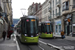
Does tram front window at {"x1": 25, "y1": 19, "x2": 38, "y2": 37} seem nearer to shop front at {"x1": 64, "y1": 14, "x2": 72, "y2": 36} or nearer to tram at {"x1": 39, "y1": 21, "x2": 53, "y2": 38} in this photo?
tram at {"x1": 39, "y1": 21, "x2": 53, "y2": 38}


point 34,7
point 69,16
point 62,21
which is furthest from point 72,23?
point 34,7

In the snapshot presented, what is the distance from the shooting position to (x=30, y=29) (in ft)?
57.9

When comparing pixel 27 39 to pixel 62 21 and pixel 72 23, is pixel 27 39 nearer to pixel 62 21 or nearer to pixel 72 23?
pixel 72 23

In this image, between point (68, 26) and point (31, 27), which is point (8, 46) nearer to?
point (31, 27)

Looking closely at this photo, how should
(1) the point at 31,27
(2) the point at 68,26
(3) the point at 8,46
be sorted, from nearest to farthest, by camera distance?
(3) the point at 8,46
(1) the point at 31,27
(2) the point at 68,26

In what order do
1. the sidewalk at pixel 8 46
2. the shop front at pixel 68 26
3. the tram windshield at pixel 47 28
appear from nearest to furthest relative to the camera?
the sidewalk at pixel 8 46, the tram windshield at pixel 47 28, the shop front at pixel 68 26

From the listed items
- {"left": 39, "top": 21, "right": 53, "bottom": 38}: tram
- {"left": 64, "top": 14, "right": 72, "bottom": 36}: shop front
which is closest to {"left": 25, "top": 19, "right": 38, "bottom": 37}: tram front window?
{"left": 39, "top": 21, "right": 53, "bottom": 38}: tram

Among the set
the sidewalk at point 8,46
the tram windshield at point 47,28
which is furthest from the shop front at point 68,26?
the sidewalk at point 8,46

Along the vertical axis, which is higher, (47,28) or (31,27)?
(31,27)

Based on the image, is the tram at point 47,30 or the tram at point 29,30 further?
the tram at point 47,30

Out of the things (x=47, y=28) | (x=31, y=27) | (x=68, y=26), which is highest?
(x=68, y=26)

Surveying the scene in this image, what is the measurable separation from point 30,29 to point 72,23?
2055 centimetres

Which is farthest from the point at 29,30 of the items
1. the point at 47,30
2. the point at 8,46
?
the point at 47,30

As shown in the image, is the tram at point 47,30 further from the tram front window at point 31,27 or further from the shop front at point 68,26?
the tram front window at point 31,27
